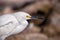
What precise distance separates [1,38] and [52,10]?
0.79 m

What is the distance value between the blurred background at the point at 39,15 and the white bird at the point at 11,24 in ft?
0.41

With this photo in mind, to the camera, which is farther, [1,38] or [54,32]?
[54,32]

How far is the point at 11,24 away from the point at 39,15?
2.00 ft

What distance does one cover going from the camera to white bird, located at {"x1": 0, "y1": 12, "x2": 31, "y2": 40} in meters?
0.75

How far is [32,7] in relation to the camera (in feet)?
4.83

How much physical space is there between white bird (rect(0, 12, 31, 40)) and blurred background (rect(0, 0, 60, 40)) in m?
0.12

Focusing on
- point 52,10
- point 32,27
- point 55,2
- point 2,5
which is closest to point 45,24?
point 32,27

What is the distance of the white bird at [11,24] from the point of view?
747mm

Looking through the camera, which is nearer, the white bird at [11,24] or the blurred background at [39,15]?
the white bird at [11,24]

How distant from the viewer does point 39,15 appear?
1.36 meters

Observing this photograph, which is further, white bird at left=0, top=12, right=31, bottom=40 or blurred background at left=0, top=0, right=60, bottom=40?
blurred background at left=0, top=0, right=60, bottom=40

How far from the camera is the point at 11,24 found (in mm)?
766

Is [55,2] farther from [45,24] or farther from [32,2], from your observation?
[45,24]

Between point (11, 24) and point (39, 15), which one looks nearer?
point (11, 24)
